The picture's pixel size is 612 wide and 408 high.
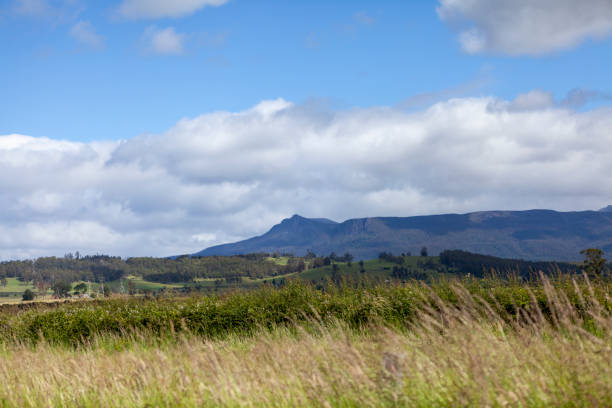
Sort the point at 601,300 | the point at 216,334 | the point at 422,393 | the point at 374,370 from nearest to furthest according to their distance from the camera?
the point at 422,393 → the point at 374,370 → the point at 601,300 → the point at 216,334

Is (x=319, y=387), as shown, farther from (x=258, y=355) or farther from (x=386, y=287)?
(x=386, y=287)

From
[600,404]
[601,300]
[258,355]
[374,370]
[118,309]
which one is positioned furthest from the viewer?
[118,309]

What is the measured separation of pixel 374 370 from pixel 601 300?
43.6 feet

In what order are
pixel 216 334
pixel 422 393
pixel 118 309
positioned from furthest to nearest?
pixel 118 309, pixel 216 334, pixel 422 393

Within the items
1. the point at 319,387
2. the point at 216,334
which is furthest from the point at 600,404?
the point at 216,334

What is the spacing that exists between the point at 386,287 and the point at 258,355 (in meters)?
12.4

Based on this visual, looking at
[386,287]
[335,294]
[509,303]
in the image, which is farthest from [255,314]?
Result: [509,303]

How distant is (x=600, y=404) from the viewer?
22.3 feet

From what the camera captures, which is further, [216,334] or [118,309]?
[118,309]

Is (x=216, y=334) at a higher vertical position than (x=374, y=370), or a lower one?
lower

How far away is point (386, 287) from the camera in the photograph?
851 inches

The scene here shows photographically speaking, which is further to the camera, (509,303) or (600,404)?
(509,303)

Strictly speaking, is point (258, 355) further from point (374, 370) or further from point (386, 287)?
point (386, 287)

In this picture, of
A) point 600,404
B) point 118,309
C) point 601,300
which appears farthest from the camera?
point 118,309
